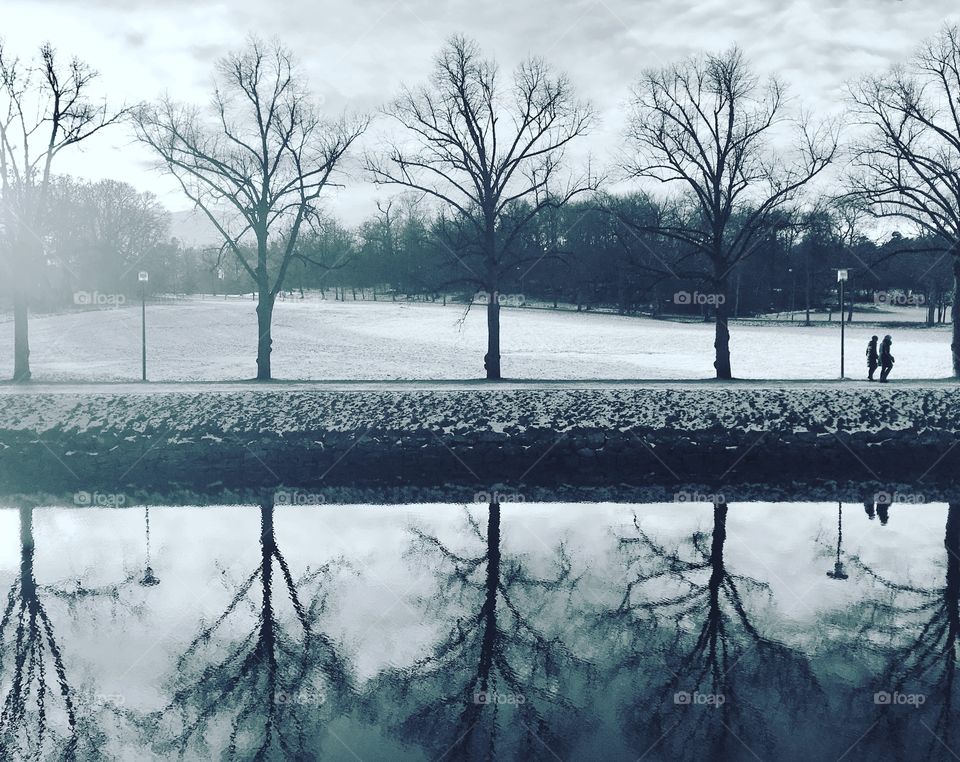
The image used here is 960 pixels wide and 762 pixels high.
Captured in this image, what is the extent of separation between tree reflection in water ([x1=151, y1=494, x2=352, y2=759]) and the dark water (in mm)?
30

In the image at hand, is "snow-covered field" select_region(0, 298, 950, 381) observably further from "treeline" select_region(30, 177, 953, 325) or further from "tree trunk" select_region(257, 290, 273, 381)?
"treeline" select_region(30, 177, 953, 325)

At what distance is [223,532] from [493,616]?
5892 millimetres

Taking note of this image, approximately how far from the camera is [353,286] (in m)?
108

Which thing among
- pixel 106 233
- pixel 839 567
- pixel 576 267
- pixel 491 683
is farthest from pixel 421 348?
pixel 106 233

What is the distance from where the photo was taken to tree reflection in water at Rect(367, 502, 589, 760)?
7.79m

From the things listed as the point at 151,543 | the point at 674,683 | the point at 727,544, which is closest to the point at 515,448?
the point at 727,544

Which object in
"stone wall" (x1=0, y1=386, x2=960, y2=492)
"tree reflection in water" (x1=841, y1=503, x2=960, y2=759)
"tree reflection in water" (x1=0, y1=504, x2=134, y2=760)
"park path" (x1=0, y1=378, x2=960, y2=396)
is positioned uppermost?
"park path" (x1=0, y1=378, x2=960, y2=396)

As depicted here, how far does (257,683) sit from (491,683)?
239 centimetres

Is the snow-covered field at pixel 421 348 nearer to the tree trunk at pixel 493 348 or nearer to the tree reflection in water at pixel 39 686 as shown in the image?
the tree trunk at pixel 493 348

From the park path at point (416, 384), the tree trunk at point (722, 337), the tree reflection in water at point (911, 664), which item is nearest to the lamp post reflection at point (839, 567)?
the tree reflection in water at point (911, 664)

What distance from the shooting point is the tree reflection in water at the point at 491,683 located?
7.79 meters

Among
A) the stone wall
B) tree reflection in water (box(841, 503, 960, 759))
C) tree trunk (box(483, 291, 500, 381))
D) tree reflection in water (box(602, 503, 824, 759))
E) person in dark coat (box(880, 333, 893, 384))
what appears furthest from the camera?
tree trunk (box(483, 291, 500, 381))

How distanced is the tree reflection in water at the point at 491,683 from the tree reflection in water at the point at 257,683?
67 cm

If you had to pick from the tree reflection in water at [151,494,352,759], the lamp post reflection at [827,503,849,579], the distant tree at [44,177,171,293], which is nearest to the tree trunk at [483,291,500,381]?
the lamp post reflection at [827,503,849,579]
